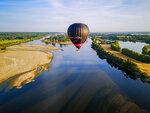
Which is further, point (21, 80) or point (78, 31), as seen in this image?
point (21, 80)

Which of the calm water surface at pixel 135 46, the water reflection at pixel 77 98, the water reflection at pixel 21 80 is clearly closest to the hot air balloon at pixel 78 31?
the water reflection at pixel 77 98

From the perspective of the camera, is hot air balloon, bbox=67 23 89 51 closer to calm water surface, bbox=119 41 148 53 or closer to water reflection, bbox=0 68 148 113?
water reflection, bbox=0 68 148 113

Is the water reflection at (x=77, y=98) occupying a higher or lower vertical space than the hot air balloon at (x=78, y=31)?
lower

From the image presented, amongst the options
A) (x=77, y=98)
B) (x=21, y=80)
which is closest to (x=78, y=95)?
(x=77, y=98)

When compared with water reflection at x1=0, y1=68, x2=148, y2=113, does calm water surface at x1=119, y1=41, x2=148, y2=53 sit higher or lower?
higher

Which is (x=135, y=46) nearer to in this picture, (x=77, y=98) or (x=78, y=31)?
(x=78, y=31)

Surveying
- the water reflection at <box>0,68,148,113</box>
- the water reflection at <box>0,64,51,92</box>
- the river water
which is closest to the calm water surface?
the river water

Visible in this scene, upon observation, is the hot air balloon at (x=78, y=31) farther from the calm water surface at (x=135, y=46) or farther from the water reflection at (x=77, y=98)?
the calm water surface at (x=135, y=46)

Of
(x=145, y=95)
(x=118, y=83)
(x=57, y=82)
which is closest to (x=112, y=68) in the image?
(x=118, y=83)
